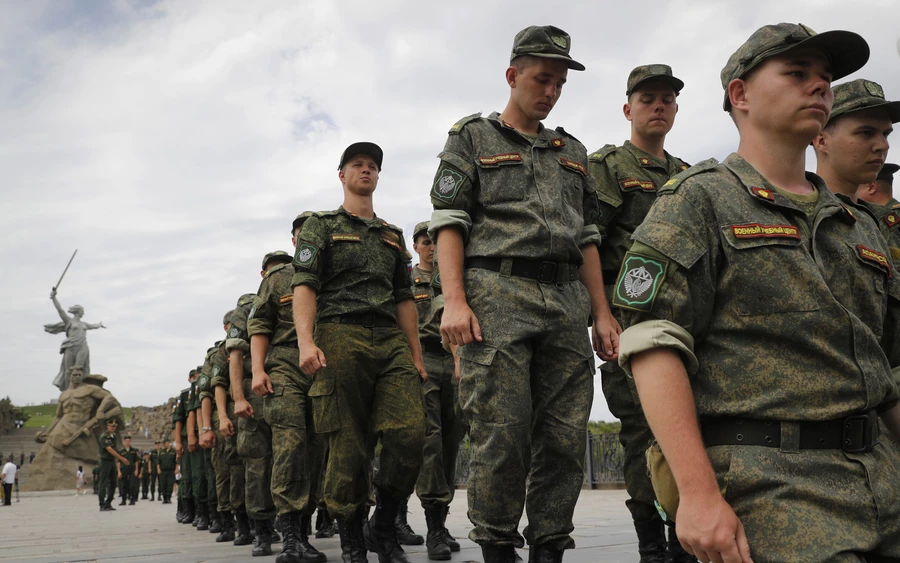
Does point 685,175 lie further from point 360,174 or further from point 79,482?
point 79,482

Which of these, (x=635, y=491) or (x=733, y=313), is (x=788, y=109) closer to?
(x=733, y=313)

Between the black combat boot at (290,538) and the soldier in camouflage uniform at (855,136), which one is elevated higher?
the soldier in camouflage uniform at (855,136)

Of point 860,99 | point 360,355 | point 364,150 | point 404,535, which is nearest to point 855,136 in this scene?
point 860,99

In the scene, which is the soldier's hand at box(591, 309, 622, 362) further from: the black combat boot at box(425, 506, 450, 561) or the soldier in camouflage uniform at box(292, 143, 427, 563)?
the black combat boot at box(425, 506, 450, 561)

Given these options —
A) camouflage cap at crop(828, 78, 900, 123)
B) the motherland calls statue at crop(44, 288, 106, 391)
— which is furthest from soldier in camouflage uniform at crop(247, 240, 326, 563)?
the motherland calls statue at crop(44, 288, 106, 391)

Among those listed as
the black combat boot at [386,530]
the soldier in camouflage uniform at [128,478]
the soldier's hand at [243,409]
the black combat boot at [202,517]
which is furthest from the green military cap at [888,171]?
the soldier in camouflage uniform at [128,478]

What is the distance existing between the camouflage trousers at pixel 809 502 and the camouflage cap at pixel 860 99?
1571 mm

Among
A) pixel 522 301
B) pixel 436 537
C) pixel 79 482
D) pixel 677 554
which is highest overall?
pixel 522 301

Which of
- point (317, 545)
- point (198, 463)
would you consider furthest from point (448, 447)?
point (198, 463)

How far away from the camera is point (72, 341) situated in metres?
39.6

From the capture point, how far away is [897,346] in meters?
2.45

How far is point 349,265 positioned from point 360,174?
658 mm

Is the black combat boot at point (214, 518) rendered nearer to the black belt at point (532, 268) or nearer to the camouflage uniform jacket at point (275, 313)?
the camouflage uniform jacket at point (275, 313)

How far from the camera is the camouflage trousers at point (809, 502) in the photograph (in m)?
1.80
